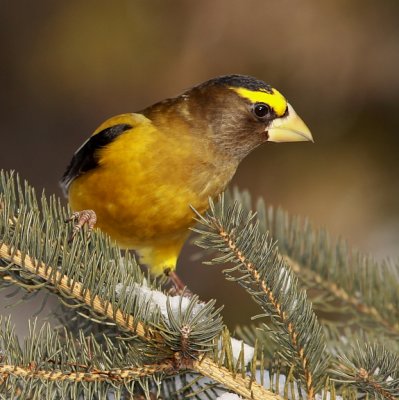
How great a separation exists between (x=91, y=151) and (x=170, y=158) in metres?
0.40

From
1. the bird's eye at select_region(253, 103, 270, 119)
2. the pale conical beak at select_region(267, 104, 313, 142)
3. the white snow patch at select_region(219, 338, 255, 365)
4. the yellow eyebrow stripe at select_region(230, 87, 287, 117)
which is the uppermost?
the yellow eyebrow stripe at select_region(230, 87, 287, 117)

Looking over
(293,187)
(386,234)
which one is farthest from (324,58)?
(386,234)

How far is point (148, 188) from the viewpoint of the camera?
2.52 metres

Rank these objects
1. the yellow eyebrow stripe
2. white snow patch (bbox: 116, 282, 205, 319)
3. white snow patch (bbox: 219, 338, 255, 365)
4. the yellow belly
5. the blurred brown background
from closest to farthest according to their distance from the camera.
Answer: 1. white snow patch (bbox: 116, 282, 205, 319)
2. white snow patch (bbox: 219, 338, 255, 365)
3. the yellow belly
4. the yellow eyebrow stripe
5. the blurred brown background

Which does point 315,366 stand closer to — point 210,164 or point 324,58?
point 210,164

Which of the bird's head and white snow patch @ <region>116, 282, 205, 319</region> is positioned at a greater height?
the bird's head

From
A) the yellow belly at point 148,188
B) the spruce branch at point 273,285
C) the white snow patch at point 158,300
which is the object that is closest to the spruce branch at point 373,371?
the spruce branch at point 273,285

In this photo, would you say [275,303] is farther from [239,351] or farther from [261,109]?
[261,109]

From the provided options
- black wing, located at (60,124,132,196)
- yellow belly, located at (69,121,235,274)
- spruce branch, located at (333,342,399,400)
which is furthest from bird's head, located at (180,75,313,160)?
spruce branch, located at (333,342,399,400)

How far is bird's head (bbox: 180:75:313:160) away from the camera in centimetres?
276

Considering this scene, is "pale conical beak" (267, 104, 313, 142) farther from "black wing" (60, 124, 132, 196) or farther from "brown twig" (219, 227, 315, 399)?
"brown twig" (219, 227, 315, 399)

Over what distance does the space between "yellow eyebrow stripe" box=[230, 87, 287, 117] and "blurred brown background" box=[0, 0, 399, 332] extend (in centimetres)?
126

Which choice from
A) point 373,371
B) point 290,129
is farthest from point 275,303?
point 290,129

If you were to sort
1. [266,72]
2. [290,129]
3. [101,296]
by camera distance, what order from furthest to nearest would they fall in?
[266,72] < [290,129] < [101,296]
